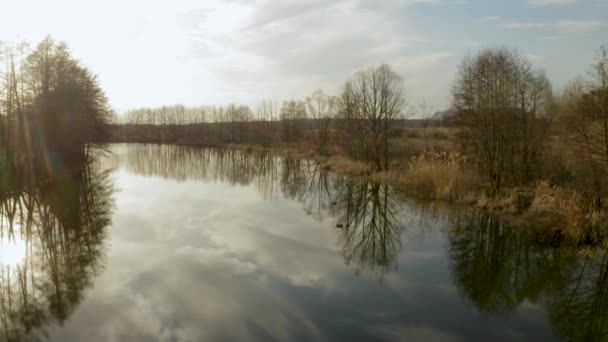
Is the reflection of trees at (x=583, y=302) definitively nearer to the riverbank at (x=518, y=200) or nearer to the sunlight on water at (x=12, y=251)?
the riverbank at (x=518, y=200)

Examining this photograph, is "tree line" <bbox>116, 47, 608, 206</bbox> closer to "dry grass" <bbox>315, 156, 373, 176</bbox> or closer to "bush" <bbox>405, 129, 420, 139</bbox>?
"dry grass" <bbox>315, 156, 373, 176</bbox>

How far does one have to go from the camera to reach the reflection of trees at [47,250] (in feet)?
19.7

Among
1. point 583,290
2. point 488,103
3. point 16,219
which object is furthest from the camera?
point 488,103

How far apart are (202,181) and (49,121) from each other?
32.9ft

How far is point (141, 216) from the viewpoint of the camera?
43.9 feet

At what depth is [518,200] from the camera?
43.0ft

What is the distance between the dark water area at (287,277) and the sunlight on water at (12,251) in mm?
56

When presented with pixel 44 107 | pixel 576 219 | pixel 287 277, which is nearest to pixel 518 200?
pixel 576 219

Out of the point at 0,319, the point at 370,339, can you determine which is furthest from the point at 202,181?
the point at 370,339

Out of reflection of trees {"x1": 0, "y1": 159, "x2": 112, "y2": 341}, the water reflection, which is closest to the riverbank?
the water reflection

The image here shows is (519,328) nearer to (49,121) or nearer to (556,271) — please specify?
(556,271)

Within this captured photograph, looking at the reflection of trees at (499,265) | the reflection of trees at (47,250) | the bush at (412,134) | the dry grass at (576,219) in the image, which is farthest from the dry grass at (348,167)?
the bush at (412,134)

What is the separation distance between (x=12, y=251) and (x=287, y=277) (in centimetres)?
643

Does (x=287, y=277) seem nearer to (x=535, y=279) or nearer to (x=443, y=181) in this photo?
(x=535, y=279)
